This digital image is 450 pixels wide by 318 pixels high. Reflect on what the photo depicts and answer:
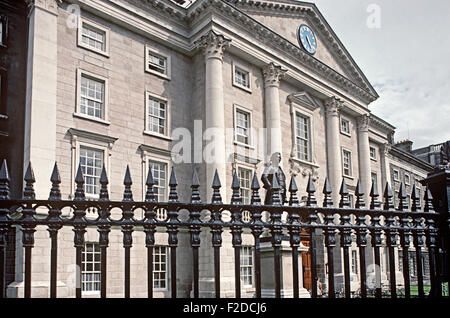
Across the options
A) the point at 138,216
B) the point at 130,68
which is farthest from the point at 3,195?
the point at 130,68

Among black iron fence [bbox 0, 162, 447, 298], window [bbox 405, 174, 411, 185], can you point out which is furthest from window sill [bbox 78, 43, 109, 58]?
window [bbox 405, 174, 411, 185]

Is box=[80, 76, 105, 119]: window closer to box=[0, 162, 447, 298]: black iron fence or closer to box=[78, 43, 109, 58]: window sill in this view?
box=[78, 43, 109, 58]: window sill

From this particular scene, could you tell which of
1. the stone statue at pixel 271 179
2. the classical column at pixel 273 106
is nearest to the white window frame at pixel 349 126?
the classical column at pixel 273 106

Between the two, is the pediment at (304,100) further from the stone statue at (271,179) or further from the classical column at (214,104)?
the stone statue at (271,179)

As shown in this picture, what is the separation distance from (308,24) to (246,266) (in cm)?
1956

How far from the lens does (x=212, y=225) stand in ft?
13.1

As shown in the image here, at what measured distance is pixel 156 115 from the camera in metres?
23.2

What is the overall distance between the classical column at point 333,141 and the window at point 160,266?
15.2 m

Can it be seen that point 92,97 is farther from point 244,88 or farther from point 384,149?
point 384,149

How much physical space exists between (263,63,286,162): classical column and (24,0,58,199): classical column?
42.7ft

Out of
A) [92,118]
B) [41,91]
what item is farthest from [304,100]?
[41,91]

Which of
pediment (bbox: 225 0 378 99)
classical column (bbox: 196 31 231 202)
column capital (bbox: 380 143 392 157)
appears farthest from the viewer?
column capital (bbox: 380 143 392 157)

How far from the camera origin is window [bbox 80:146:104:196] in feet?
64.3

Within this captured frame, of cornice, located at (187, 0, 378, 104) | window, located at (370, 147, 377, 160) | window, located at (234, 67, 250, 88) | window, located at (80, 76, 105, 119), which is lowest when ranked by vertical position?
window, located at (80, 76, 105, 119)
